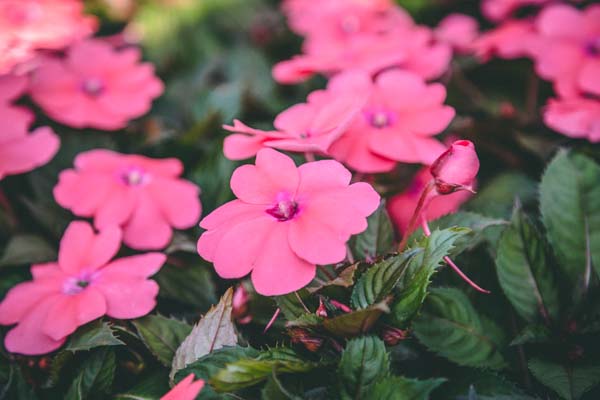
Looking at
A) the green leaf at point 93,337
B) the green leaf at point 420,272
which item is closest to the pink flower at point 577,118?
the green leaf at point 420,272

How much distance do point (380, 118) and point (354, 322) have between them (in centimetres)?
54

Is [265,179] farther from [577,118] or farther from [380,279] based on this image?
[577,118]

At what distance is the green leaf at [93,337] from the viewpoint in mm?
929

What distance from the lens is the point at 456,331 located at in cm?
101

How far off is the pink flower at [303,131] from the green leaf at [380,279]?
0.79 ft

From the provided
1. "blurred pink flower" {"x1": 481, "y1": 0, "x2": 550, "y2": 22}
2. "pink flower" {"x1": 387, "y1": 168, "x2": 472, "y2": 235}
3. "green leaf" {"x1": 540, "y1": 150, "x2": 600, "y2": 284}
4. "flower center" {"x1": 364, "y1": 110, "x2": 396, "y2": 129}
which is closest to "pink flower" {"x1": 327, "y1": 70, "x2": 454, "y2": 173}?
"flower center" {"x1": 364, "y1": 110, "x2": 396, "y2": 129}

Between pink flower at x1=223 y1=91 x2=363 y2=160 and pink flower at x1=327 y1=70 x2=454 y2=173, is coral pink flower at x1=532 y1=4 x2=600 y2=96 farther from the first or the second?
pink flower at x1=223 y1=91 x2=363 y2=160

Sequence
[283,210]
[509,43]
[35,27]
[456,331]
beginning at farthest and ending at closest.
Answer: [35,27], [509,43], [456,331], [283,210]

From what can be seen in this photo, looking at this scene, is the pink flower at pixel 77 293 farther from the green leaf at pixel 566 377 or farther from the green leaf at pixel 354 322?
the green leaf at pixel 566 377

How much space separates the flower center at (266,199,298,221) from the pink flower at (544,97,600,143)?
0.73 m

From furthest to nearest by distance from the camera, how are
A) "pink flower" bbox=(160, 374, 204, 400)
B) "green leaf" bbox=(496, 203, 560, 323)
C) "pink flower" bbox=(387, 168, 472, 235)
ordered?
"pink flower" bbox=(387, 168, 472, 235)
"green leaf" bbox=(496, 203, 560, 323)
"pink flower" bbox=(160, 374, 204, 400)

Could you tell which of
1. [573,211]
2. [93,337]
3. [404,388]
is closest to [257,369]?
[404,388]

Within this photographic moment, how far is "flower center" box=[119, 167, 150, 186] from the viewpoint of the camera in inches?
49.1

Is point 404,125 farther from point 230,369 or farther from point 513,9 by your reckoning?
point 513,9
